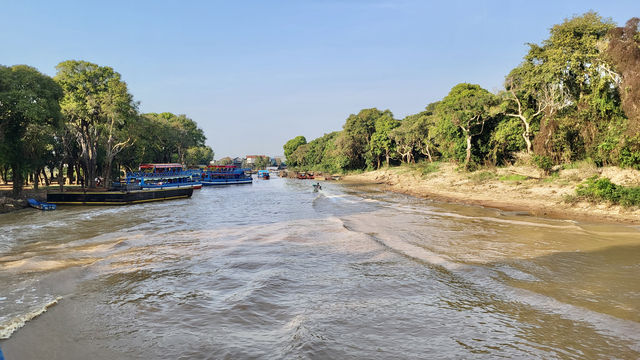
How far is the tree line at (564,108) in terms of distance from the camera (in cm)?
2078

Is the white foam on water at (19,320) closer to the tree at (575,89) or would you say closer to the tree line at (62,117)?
the tree line at (62,117)

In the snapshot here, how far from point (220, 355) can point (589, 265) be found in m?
12.1

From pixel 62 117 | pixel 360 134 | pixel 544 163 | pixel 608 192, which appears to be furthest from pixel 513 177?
pixel 360 134

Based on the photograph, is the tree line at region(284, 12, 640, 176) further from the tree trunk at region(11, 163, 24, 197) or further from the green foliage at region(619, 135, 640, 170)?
the tree trunk at region(11, 163, 24, 197)

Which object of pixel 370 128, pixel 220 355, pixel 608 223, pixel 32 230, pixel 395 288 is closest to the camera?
Result: pixel 220 355

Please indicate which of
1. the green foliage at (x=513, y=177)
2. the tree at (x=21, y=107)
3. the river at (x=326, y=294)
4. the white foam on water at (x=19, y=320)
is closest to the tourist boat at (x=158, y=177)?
the tree at (x=21, y=107)

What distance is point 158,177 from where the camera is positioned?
44.5 meters

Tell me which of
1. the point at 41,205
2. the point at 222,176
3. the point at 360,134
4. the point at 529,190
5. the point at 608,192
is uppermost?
the point at 360,134

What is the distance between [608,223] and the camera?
16906mm

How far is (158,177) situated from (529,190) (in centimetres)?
4440

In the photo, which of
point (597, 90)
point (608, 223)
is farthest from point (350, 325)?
point (597, 90)

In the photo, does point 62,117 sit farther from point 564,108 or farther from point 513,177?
point 564,108

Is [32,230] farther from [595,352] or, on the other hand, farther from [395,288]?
[595,352]

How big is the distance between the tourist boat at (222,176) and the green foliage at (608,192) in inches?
2360
